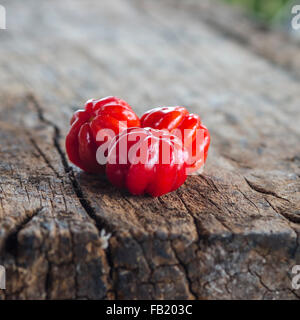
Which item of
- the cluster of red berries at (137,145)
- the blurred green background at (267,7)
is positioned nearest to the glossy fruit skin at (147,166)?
the cluster of red berries at (137,145)

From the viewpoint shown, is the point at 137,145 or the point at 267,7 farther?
the point at 267,7

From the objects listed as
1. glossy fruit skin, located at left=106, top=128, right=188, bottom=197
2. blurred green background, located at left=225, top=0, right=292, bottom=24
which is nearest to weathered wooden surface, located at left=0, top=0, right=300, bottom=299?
glossy fruit skin, located at left=106, top=128, right=188, bottom=197

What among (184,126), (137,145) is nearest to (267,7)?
(184,126)

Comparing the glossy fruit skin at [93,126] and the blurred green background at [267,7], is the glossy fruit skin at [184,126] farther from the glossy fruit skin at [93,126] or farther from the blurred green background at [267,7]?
the blurred green background at [267,7]

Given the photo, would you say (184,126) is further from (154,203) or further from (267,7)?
(267,7)

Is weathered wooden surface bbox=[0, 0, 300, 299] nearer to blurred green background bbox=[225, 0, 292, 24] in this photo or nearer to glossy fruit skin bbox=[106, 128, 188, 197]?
glossy fruit skin bbox=[106, 128, 188, 197]

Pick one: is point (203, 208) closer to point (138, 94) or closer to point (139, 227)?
point (139, 227)
